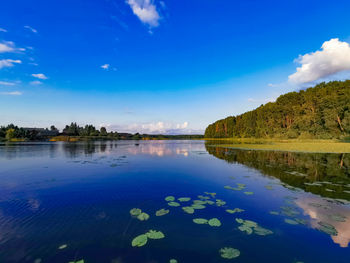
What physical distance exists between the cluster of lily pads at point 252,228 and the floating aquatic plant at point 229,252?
1.17 m

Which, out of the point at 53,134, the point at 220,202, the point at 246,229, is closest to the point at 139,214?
the point at 220,202

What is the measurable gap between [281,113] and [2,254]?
9552 cm

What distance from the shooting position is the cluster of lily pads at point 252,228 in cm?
522

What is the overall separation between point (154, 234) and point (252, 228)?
3447 mm

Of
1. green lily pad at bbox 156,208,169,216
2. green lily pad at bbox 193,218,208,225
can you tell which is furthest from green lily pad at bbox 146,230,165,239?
green lily pad at bbox 193,218,208,225

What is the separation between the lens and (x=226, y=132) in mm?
140125

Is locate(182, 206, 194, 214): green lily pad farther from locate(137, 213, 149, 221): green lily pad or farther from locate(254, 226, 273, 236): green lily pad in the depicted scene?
locate(254, 226, 273, 236): green lily pad

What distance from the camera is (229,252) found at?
170 inches

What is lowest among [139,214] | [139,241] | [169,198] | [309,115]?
[169,198]

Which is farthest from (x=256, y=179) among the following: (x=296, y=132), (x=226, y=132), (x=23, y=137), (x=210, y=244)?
(x=23, y=137)

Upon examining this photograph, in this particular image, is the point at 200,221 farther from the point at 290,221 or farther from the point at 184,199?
the point at 290,221

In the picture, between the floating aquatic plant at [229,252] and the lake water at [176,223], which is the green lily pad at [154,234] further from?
the floating aquatic plant at [229,252]

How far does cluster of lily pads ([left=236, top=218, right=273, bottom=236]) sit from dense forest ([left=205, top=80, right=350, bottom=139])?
206 ft

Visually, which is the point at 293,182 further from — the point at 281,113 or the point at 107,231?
the point at 281,113
